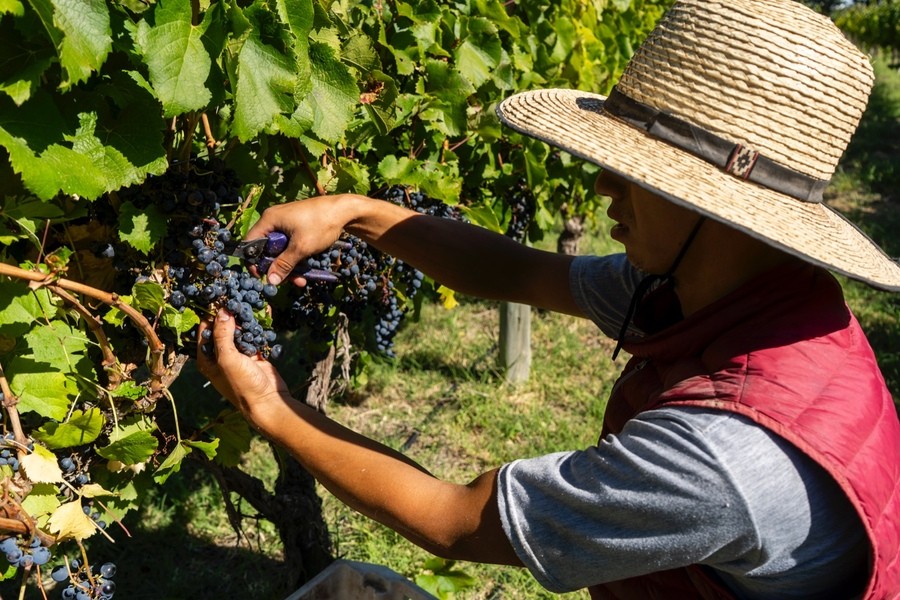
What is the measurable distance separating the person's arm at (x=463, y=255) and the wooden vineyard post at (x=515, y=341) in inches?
88.2

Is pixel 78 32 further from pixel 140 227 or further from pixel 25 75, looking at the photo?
pixel 140 227

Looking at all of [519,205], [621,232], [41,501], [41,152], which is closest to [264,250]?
[41,152]

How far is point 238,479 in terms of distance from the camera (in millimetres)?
2551

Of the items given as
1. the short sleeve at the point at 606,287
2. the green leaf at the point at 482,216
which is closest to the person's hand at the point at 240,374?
the short sleeve at the point at 606,287

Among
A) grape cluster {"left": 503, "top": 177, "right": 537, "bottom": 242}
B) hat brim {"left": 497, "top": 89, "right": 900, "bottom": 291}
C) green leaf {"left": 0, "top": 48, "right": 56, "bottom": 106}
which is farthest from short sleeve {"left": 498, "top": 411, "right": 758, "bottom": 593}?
grape cluster {"left": 503, "top": 177, "right": 537, "bottom": 242}

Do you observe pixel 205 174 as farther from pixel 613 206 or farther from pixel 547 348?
pixel 547 348

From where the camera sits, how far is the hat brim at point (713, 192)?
4.65 ft

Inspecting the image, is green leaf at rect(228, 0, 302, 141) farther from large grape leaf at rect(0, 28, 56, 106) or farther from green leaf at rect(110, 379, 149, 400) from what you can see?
green leaf at rect(110, 379, 149, 400)

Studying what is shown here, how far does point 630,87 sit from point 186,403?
3202 millimetres

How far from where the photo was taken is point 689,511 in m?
1.33

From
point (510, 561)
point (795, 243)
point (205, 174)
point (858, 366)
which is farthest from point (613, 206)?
point (205, 174)

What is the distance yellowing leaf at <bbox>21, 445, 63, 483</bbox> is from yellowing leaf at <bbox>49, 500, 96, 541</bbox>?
0.24 ft

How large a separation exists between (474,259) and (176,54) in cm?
103

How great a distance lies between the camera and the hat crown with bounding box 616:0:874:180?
1.47 m
